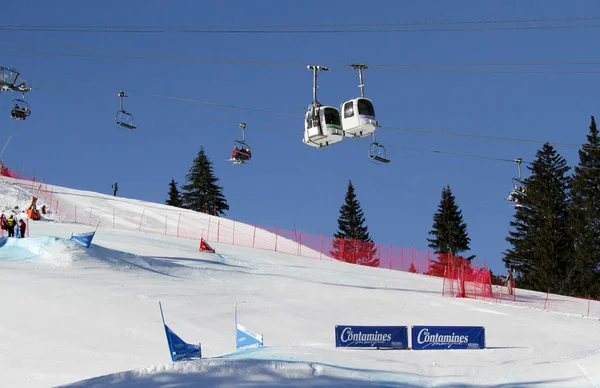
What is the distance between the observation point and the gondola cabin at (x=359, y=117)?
83.5ft

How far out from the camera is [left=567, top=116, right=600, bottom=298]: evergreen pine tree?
181 ft

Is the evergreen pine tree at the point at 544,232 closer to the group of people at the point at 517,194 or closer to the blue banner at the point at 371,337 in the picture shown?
the group of people at the point at 517,194

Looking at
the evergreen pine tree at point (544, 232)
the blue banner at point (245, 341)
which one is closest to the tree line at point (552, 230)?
the evergreen pine tree at point (544, 232)

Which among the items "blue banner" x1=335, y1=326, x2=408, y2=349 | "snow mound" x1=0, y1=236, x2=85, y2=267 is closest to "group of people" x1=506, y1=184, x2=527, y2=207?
"snow mound" x1=0, y1=236, x2=85, y2=267

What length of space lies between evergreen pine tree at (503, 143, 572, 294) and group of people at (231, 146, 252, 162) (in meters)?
25.4

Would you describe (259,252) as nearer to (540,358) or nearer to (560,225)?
(540,358)

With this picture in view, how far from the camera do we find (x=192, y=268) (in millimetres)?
31219

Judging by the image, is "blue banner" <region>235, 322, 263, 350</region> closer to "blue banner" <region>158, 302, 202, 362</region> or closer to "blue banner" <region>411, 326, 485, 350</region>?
"blue banner" <region>158, 302, 202, 362</region>

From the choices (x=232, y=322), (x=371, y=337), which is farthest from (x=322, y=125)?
(x=371, y=337)

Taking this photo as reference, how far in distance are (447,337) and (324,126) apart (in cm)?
917

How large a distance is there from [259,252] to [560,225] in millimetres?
29550

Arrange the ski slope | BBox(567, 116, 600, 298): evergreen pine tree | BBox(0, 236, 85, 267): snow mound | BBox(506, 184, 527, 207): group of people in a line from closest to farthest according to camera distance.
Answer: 1. the ski slope
2. BBox(0, 236, 85, 267): snow mound
3. BBox(506, 184, 527, 207): group of people
4. BBox(567, 116, 600, 298): evergreen pine tree

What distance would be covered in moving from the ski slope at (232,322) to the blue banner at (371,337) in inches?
15.0

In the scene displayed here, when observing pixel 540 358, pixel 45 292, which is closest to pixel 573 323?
pixel 540 358
